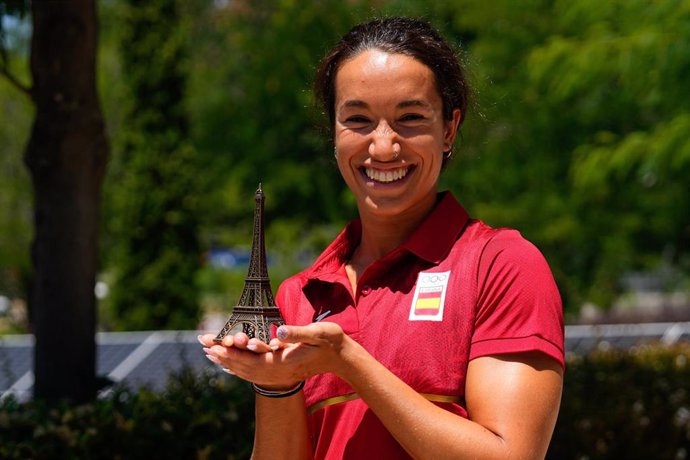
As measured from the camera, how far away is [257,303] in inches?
84.0

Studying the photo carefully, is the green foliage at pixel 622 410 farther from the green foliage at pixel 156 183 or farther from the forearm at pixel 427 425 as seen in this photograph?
the green foliage at pixel 156 183

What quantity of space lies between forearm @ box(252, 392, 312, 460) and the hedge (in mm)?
2576

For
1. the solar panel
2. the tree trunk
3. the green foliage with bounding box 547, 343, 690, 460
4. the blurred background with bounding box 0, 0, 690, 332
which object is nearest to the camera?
the tree trunk

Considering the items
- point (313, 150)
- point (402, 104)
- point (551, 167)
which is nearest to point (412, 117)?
point (402, 104)

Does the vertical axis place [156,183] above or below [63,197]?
below

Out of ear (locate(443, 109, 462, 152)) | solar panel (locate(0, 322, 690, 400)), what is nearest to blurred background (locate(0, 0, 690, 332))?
solar panel (locate(0, 322, 690, 400))

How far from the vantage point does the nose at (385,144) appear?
2.17 m

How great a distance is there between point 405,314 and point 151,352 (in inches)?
230

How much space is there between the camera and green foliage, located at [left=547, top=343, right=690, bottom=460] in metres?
5.95

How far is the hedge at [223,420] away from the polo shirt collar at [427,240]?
254 cm

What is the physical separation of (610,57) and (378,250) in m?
5.47

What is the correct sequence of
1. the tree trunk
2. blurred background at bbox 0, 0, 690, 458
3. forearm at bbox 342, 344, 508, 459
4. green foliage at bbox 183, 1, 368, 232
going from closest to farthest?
forearm at bbox 342, 344, 508, 459 < the tree trunk < blurred background at bbox 0, 0, 690, 458 < green foliage at bbox 183, 1, 368, 232

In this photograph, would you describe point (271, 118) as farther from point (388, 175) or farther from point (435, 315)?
point (435, 315)

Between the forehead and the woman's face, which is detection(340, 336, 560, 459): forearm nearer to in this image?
the woman's face
